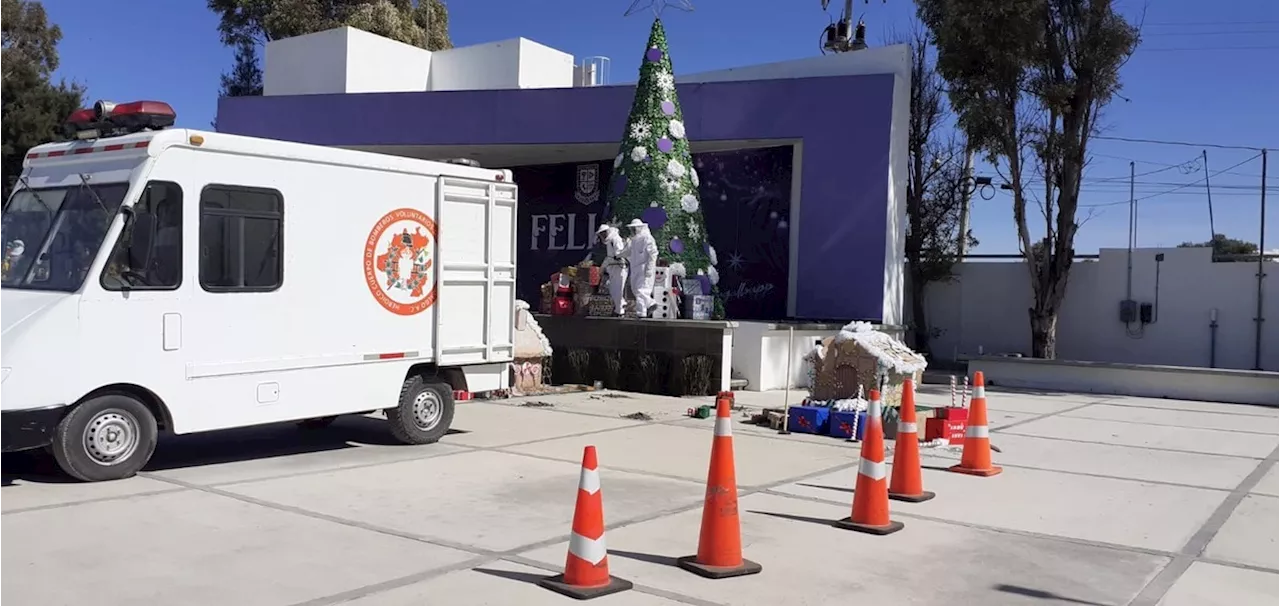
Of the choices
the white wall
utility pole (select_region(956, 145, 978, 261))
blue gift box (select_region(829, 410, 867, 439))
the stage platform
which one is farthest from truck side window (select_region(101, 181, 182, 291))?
utility pole (select_region(956, 145, 978, 261))

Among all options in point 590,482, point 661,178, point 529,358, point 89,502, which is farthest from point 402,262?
point 661,178

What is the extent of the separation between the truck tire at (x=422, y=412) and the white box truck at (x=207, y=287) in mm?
21

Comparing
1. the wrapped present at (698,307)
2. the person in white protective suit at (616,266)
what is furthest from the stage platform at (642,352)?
the wrapped present at (698,307)

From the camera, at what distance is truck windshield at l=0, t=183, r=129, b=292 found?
25.3ft

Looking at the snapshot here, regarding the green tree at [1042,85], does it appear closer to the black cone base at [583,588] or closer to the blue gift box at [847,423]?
the blue gift box at [847,423]

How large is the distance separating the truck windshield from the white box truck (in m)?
0.02

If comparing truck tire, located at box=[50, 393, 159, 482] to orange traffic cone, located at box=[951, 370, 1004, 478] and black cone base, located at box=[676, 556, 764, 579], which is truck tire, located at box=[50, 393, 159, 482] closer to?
black cone base, located at box=[676, 556, 764, 579]

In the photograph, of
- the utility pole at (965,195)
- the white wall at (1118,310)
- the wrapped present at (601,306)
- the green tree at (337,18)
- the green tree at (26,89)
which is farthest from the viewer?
the green tree at (337,18)

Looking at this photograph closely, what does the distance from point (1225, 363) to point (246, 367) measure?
A: 19302mm

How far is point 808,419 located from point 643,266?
18.0 ft

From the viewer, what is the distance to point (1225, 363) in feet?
67.2

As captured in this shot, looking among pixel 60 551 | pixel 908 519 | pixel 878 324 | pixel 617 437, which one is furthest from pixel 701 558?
pixel 878 324

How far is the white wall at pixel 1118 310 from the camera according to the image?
20297 millimetres

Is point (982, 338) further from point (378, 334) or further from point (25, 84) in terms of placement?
point (25, 84)
